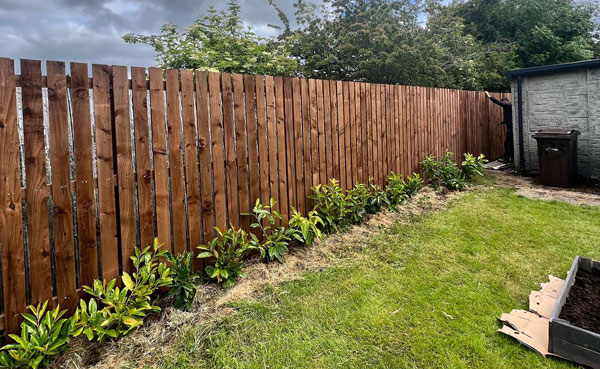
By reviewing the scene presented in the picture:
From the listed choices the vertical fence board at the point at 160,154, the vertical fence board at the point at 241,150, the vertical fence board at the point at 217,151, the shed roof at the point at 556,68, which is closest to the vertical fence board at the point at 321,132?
the vertical fence board at the point at 241,150

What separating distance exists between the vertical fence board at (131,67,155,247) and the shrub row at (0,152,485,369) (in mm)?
147

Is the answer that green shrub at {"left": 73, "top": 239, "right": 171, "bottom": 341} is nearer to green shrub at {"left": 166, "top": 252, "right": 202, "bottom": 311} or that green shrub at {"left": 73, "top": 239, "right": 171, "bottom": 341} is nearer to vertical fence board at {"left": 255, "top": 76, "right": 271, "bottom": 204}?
green shrub at {"left": 166, "top": 252, "right": 202, "bottom": 311}

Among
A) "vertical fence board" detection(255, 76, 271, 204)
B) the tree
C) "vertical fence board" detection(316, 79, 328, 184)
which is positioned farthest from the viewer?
the tree

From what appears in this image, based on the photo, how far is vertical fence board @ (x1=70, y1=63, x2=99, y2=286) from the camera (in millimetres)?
2105

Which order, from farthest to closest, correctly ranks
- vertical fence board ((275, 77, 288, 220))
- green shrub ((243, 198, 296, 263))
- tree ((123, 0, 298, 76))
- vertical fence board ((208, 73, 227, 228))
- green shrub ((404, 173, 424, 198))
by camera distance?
tree ((123, 0, 298, 76)) → green shrub ((404, 173, 424, 198)) → vertical fence board ((275, 77, 288, 220)) → green shrub ((243, 198, 296, 263)) → vertical fence board ((208, 73, 227, 228))

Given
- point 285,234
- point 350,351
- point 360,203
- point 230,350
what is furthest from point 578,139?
point 230,350

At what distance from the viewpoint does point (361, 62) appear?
10.6 m

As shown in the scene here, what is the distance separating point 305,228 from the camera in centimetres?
328

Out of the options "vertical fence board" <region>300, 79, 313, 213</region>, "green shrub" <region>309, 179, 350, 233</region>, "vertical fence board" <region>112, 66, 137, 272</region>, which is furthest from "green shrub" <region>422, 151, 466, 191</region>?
"vertical fence board" <region>112, 66, 137, 272</region>

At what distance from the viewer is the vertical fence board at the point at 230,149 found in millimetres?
2914

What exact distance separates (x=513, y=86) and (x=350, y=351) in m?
7.84

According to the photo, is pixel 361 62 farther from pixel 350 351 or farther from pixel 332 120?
pixel 350 351

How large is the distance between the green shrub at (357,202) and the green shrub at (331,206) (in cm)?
12

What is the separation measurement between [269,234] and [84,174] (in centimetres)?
173
